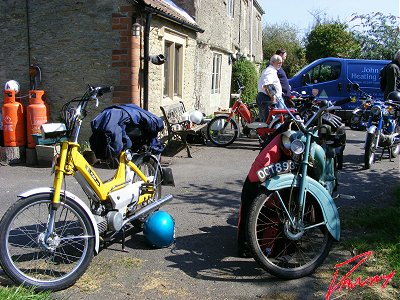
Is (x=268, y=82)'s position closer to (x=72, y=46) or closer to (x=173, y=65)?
(x=173, y=65)

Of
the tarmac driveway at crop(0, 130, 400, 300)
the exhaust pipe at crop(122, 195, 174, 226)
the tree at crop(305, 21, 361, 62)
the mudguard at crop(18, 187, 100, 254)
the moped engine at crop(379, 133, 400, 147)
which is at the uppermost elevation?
the tree at crop(305, 21, 361, 62)

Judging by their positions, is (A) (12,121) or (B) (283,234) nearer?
(B) (283,234)

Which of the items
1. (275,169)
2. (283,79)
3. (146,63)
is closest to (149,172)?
(275,169)

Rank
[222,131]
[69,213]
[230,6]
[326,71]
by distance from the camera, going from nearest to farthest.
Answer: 1. [69,213]
2. [222,131]
3. [326,71]
4. [230,6]

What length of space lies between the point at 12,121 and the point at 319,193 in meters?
6.08

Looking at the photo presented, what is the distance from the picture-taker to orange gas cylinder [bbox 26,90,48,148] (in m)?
7.80

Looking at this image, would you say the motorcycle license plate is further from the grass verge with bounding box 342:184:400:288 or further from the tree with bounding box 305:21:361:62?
the tree with bounding box 305:21:361:62

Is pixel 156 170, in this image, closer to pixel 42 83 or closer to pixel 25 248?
pixel 25 248

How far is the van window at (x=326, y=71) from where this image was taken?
48.6 ft

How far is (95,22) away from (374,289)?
6634 millimetres

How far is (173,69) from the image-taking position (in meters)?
11.0

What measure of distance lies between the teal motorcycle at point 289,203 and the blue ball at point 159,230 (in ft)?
2.31

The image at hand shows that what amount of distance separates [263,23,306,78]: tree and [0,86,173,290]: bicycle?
25.1 m

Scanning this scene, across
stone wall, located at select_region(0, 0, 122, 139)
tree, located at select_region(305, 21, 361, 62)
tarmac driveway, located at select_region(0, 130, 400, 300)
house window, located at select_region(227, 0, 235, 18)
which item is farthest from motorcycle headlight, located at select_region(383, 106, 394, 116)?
tree, located at select_region(305, 21, 361, 62)
